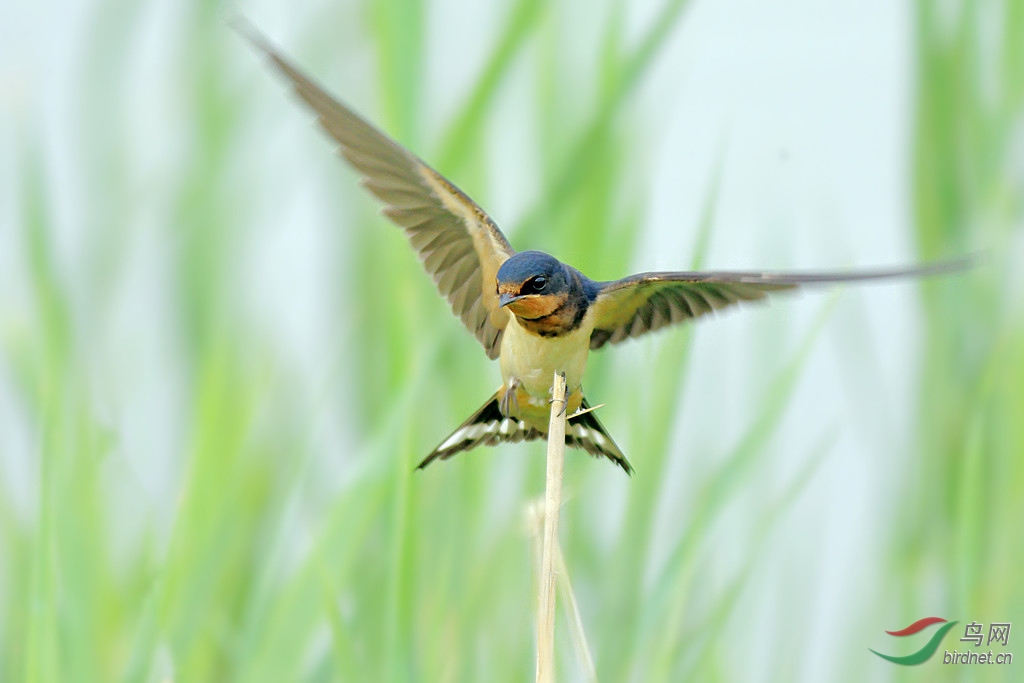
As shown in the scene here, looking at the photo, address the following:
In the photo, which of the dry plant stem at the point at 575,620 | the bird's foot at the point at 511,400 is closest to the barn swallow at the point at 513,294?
the bird's foot at the point at 511,400

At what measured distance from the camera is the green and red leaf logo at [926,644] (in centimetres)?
161

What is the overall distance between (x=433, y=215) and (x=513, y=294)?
8.5 inches

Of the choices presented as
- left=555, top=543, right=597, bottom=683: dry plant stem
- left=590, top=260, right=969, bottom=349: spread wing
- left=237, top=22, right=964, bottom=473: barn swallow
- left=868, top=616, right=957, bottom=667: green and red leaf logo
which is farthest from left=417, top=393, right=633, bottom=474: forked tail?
left=868, top=616, right=957, bottom=667: green and red leaf logo

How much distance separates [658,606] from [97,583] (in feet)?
2.33

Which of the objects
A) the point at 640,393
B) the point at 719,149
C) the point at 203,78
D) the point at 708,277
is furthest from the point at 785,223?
the point at 203,78

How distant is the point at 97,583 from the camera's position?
1.50 meters

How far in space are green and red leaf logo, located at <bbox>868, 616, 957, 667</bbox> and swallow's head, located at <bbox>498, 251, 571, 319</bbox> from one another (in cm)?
68

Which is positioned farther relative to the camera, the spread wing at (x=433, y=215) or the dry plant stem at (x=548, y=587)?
the spread wing at (x=433, y=215)

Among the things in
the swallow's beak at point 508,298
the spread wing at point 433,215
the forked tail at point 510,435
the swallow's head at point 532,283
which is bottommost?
the forked tail at point 510,435

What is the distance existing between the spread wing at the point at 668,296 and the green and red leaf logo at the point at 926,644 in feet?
1.80

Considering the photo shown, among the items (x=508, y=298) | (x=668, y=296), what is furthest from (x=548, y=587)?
(x=668, y=296)

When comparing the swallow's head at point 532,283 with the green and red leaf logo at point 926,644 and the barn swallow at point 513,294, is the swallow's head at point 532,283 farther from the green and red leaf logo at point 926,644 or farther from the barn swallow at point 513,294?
the green and red leaf logo at point 926,644

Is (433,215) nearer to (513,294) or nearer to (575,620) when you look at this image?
(513,294)

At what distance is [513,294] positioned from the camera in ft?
4.54
